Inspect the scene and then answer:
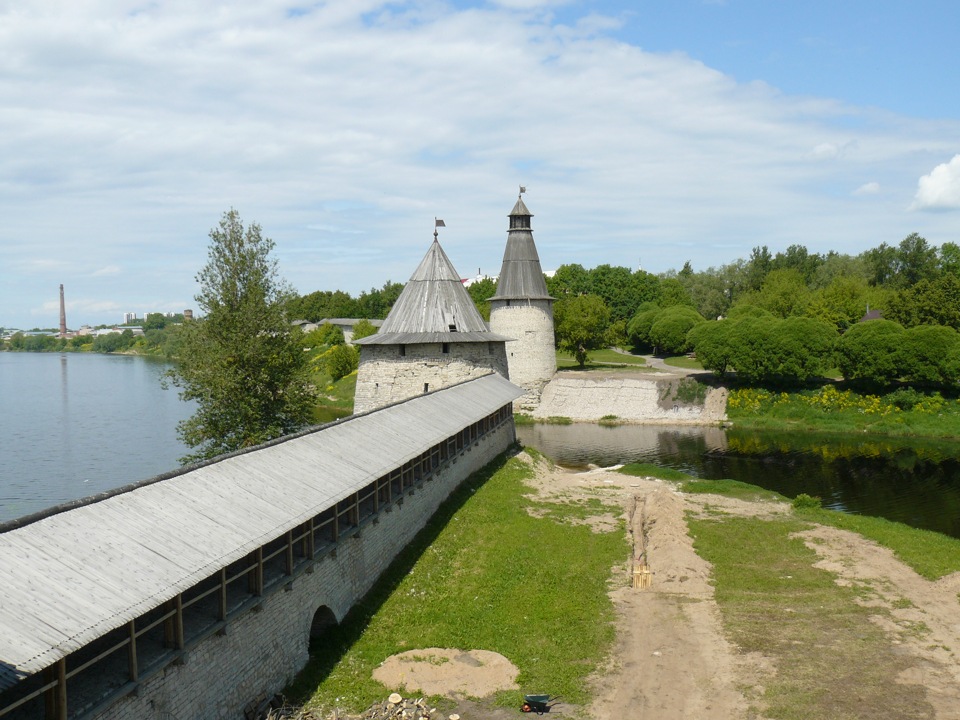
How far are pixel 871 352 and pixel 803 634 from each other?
113ft

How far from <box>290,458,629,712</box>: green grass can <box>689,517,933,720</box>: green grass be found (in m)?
2.46

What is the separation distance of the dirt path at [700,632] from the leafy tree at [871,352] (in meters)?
25.0

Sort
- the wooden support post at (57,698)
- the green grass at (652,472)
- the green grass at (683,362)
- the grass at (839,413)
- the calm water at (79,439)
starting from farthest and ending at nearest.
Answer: the green grass at (683,362) < the grass at (839,413) < the green grass at (652,472) < the calm water at (79,439) < the wooden support post at (57,698)

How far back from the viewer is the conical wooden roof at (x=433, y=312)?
31188 millimetres

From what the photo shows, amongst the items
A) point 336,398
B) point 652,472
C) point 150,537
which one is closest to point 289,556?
point 150,537

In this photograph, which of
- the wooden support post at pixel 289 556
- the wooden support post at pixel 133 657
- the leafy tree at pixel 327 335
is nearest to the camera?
the wooden support post at pixel 133 657

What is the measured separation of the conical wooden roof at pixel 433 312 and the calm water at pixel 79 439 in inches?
426

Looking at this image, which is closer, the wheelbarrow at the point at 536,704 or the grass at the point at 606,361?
the wheelbarrow at the point at 536,704

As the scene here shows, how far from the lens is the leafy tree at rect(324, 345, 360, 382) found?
62594 millimetres

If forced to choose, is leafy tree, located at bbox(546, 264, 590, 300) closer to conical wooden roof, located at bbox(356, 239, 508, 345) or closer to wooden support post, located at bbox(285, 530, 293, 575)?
conical wooden roof, located at bbox(356, 239, 508, 345)

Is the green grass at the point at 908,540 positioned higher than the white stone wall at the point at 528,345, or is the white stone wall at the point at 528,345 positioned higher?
the white stone wall at the point at 528,345

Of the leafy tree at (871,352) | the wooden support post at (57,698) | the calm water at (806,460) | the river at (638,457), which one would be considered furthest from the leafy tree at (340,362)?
the wooden support post at (57,698)

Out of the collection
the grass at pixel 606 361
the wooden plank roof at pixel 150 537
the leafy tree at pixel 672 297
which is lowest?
the grass at pixel 606 361

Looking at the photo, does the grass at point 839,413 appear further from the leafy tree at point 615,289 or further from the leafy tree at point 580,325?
the leafy tree at point 615,289
